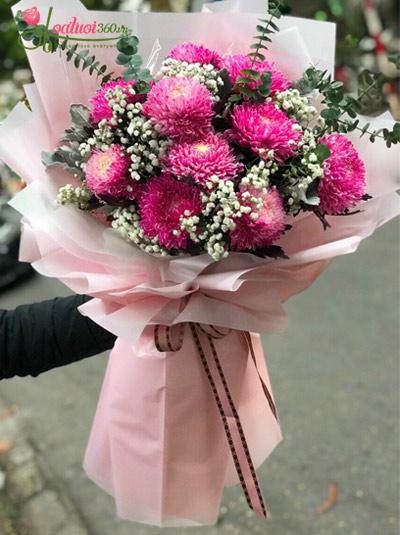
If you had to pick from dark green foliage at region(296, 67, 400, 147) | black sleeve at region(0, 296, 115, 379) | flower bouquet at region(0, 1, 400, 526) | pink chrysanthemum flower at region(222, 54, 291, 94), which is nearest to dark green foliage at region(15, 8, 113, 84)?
flower bouquet at region(0, 1, 400, 526)

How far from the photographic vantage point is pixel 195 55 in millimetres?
1195

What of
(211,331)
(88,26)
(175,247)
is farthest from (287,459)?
(88,26)

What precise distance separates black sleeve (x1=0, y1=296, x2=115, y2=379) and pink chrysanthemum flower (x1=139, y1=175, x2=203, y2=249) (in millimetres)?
417

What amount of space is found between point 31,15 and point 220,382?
893 mm

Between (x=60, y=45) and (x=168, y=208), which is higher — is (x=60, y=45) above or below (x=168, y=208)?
Answer: above

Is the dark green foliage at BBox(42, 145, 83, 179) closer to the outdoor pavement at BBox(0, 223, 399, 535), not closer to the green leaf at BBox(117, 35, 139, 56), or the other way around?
the green leaf at BBox(117, 35, 139, 56)

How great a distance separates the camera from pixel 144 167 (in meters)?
1.15

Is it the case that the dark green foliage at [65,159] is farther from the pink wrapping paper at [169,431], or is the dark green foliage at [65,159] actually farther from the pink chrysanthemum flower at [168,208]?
the pink wrapping paper at [169,431]

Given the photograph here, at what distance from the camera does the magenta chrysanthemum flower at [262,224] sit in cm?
109

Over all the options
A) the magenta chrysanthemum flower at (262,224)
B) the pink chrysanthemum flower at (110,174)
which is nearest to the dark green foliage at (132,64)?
the pink chrysanthemum flower at (110,174)

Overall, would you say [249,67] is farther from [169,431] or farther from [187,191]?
[169,431]

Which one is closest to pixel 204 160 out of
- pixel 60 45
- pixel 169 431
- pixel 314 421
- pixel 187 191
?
pixel 187 191

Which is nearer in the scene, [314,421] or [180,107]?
[180,107]

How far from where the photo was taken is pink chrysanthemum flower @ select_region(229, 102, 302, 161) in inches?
42.9
